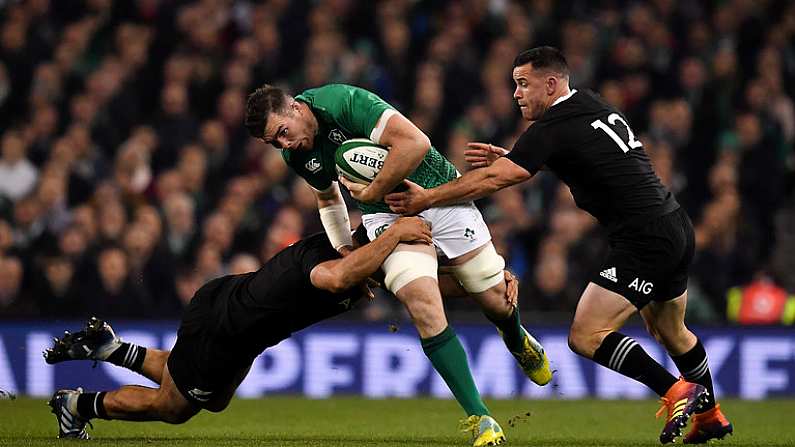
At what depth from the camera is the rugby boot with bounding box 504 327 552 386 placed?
28.4ft

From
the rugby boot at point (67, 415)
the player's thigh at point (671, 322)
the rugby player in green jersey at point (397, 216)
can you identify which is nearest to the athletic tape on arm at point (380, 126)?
the rugby player in green jersey at point (397, 216)

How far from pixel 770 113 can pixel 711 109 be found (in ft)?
2.11

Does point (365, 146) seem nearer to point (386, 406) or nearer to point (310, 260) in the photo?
point (310, 260)

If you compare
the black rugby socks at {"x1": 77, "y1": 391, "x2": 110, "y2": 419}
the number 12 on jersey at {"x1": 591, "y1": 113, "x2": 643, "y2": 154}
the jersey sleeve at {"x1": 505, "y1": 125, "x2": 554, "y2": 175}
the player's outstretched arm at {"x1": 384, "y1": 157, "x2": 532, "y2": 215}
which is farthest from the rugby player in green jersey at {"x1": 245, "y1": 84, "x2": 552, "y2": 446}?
the black rugby socks at {"x1": 77, "y1": 391, "x2": 110, "y2": 419}

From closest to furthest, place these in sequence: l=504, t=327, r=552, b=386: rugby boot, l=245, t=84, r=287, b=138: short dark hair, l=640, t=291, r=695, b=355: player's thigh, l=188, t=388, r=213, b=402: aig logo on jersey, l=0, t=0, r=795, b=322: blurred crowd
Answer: l=245, t=84, r=287, b=138: short dark hair → l=188, t=388, r=213, b=402: aig logo on jersey → l=640, t=291, r=695, b=355: player's thigh → l=504, t=327, r=552, b=386: rugby boot → l=0, t=0, r=795, b=322: blurred crowd

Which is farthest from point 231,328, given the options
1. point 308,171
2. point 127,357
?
point 308,171

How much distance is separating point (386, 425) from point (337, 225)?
1995 mm

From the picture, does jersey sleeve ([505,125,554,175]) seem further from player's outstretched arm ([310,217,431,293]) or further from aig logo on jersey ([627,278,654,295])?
aig logo on jersey ([627,278,654,295])

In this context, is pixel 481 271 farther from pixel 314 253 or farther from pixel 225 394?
pixel 225 394

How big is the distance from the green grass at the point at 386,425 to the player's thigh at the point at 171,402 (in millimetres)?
175

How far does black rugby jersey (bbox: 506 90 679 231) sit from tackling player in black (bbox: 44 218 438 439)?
83cm

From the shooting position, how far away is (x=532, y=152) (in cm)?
793

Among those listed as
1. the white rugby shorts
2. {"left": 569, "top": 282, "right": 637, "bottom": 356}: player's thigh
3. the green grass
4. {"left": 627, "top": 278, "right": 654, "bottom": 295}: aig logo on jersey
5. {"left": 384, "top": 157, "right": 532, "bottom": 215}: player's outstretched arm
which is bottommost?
the green grass

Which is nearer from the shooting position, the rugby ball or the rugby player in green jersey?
the rugby player in green jersey
